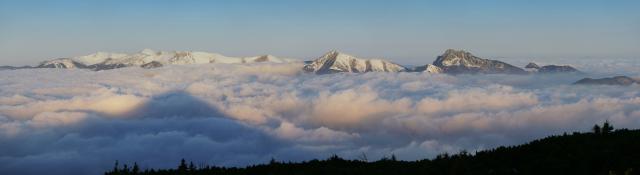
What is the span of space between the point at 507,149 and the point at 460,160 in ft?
9.13

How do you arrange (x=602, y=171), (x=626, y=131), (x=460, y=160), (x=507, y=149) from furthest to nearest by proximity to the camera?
(x=626, y=131) → (x=507, y=149) → (x=460, y=160) → (x=602, y=171)

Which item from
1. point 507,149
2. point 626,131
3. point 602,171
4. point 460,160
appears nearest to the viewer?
point 602,171

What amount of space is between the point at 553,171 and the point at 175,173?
45.1 feet

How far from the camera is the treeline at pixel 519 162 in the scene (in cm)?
2025

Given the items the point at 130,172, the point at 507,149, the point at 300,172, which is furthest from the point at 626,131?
the point at 130,172

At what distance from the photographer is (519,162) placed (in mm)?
21766

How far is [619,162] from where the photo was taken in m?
19.8

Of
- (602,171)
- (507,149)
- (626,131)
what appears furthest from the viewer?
(626,131)

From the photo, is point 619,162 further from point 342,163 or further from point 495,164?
point 342,163

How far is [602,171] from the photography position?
63.1 feet

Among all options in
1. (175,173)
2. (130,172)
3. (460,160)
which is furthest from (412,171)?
(130,172)

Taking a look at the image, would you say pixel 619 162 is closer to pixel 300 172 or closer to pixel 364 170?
pixel 364 170

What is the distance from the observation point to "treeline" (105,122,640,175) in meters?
20.2

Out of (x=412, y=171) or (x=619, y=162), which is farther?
(x=412, y=171)
